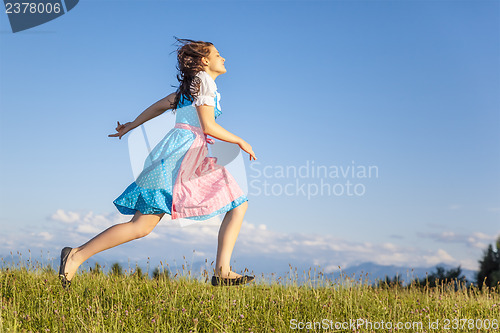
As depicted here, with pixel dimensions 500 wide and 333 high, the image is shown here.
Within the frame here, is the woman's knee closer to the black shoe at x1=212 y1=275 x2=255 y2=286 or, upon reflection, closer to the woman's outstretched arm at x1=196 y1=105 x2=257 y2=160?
the black shoe at x1=212 y1=275 x2=255 y2=286

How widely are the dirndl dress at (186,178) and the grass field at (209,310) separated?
0.85 meters

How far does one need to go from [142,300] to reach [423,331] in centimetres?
283

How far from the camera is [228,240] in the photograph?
531 cm

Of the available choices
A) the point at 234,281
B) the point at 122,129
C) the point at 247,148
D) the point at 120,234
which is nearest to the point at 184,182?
the point at 247,148

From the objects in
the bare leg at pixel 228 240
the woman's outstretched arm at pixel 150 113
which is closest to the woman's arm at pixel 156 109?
the woman's outstretched arm at pixel 150 113

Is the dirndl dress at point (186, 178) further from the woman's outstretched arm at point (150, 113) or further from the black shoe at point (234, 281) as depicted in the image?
the black shoe at point (234, 281)

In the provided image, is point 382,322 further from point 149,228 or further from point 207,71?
point 207,71

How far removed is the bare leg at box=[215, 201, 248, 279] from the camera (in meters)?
5.31

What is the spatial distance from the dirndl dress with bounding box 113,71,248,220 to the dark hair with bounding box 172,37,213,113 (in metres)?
0.10

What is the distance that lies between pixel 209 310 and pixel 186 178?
143 centimetres

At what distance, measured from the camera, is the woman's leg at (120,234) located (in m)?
5.25

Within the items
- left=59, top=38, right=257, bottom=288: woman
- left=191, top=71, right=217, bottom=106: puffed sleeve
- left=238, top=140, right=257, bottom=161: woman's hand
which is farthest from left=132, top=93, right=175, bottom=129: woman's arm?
left=238, top=140, right=257, bottom=161: woman's hand

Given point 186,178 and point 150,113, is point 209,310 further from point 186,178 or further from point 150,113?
point 150,113

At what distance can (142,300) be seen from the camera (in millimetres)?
5113
